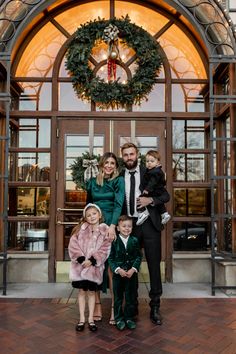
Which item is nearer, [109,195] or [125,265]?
[125,265]

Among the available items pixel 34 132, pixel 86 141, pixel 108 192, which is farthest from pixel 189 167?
pixel 34 132

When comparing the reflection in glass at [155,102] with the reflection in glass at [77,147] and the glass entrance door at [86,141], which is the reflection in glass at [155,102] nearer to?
the glass entrance door at [86,141]

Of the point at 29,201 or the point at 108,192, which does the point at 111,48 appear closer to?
the point at 29,201

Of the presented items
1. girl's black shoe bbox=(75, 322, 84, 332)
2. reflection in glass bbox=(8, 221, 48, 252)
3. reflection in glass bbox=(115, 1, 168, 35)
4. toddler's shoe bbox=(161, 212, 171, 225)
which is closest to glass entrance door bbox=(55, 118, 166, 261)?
reflection in glass bbox=(8, 221, 48, 252)

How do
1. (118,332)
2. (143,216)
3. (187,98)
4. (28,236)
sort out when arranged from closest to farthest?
(118,332) < (143,216) < (28,236) < (187,98)

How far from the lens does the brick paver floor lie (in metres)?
3.25

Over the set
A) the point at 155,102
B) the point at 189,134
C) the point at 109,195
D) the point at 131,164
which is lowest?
the point at 109,195

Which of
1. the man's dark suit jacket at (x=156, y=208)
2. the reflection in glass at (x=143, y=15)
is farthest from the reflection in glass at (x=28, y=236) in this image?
the reflection in glass at (x=143, y=15)

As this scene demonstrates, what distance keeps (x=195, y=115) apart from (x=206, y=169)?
0.84 metres

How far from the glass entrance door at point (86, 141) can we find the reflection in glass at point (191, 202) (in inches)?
21.2

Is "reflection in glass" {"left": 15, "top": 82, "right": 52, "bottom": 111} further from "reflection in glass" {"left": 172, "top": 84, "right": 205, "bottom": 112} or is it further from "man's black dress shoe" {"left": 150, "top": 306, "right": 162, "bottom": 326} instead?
"man's black dress shoe" {"left": 150, "top": 306, "right": 162, "bottom": 326}

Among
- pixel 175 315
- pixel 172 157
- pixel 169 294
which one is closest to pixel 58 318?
pixel 175 315

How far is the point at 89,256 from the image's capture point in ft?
12.1

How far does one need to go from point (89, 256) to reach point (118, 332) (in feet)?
2.50
